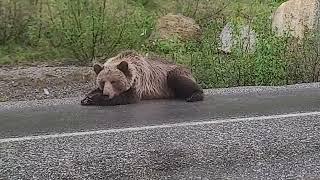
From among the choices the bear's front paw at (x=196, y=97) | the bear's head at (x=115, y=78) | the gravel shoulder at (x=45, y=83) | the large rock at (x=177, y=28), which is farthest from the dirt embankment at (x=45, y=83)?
the large rock at (x=177, y=28)

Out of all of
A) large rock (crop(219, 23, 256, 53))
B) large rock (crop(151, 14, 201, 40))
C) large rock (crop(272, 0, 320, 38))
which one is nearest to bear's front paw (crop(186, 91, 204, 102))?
large rock (crop(219, 23, 256, 53))

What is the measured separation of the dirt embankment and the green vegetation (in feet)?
2.87

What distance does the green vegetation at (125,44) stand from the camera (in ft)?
35.7

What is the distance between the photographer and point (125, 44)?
12.6m

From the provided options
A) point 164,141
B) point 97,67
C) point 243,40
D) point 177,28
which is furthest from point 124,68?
point 177,28

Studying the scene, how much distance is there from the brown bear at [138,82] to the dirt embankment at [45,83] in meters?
1.94

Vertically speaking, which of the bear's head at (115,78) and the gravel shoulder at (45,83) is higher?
the bear's head at (115,78)

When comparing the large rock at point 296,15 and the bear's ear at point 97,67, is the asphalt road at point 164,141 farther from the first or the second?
the large rock at point 296,15

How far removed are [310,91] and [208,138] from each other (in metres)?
3.38

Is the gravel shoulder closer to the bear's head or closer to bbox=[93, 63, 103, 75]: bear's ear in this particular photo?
bbox=[93, 63, 103, 75]: bear's ear

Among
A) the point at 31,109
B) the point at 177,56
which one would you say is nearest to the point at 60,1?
the point at 177,56

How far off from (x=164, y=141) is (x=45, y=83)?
235 inches

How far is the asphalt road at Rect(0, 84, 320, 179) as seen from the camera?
464 cm

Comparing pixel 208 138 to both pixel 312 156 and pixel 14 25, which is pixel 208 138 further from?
pixel 14 25
